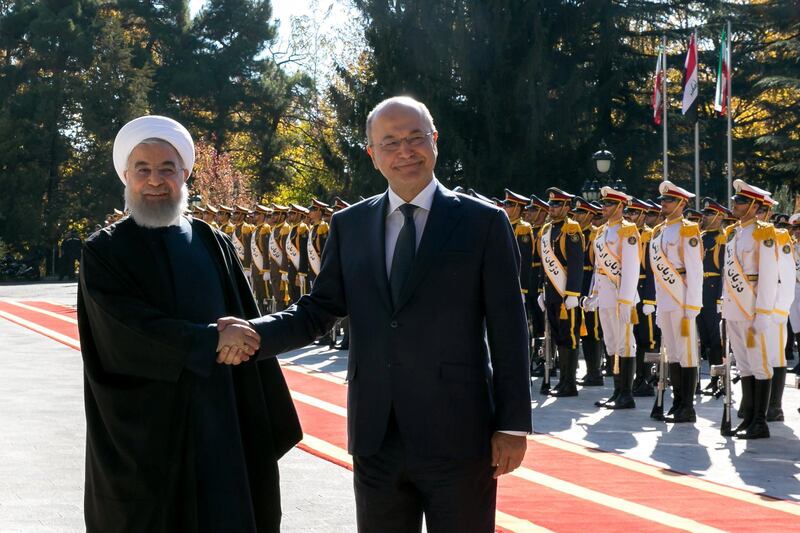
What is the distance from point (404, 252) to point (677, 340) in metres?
7.59

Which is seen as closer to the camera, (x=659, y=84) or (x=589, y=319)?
(x=589, y=319)

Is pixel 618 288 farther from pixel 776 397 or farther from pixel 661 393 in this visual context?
pixel 776 397

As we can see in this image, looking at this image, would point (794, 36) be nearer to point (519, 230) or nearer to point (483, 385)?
point (519, 230)

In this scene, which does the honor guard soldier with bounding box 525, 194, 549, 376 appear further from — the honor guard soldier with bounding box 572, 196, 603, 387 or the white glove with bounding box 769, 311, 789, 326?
the white glove with bounding box 769, 311, 789, 326

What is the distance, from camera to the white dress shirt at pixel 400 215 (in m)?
4.12

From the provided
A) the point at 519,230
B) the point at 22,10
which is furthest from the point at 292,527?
the point at 22,10

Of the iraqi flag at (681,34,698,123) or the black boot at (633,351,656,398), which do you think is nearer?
the black boot at (633,351,656,398)

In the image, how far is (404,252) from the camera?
405cm

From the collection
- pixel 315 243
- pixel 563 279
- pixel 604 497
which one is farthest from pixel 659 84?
pixel 604 497

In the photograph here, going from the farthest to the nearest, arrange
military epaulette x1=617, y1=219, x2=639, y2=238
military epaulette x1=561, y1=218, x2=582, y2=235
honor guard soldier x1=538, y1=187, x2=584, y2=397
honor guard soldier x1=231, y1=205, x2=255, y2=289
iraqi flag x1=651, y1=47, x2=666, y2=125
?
iraqi flag x1=651, y1=47, x2=666, y2=125 < honor guard soldier x1=231, y1=205, x2=255, y2=289 < military epaulette x1=561, y1=218, x2=582, y2=235 < honor guard soldier x1=538, y1=187, x2=584, y2=397 < military epaulette x1=617, y1=219, x2=639, y2=238

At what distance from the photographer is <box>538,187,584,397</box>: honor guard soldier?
13.4 meters

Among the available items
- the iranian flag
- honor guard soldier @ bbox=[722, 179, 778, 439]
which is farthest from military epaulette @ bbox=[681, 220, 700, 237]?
the iranian flag

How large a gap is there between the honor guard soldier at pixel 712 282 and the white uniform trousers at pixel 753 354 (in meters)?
3.94

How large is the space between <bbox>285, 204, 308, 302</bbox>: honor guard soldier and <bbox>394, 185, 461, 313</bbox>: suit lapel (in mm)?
16532
